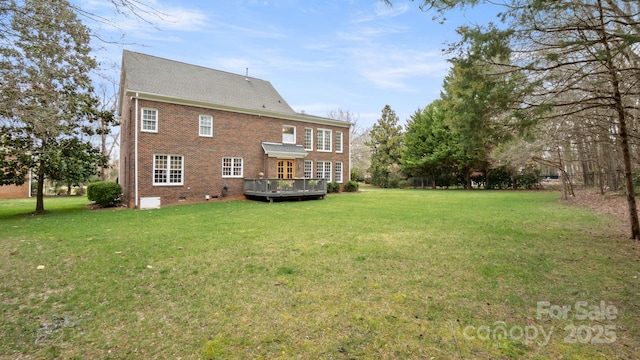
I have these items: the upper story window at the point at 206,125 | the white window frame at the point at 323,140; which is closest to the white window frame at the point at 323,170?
the white window frame at the point at 323,140

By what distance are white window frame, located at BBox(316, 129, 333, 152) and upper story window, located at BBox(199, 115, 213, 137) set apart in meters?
7.89

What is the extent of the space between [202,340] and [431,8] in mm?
5429

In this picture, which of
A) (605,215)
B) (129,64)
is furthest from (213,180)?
(605,215)

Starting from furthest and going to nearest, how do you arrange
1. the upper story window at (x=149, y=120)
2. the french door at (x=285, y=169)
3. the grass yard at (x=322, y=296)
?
1. the french door at (x=285, y=169)
2. the upper story window at (x=149, y=120)
3. the grass yard at (x=322, y=296)

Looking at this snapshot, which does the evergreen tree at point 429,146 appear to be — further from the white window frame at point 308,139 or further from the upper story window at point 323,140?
the white window frame at point 308,139

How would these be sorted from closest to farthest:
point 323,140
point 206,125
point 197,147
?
point 197,147 → point 206,125 → point 323,140

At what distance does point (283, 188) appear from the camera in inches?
676

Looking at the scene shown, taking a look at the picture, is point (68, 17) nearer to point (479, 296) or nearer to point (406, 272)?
point (406, 272)

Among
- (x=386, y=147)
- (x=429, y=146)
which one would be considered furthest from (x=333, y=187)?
(x=386, y=147)

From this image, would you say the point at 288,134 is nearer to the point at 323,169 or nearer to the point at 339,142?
the point at 323,169

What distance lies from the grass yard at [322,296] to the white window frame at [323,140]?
1570cm

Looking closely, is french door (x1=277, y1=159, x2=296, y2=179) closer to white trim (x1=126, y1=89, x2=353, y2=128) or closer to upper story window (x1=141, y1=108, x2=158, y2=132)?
white trim (x1=126, y1=89, x2=353, y2=128)

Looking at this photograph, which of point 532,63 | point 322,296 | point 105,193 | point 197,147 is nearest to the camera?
point 322,296

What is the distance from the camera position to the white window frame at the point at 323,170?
74.5 feet
